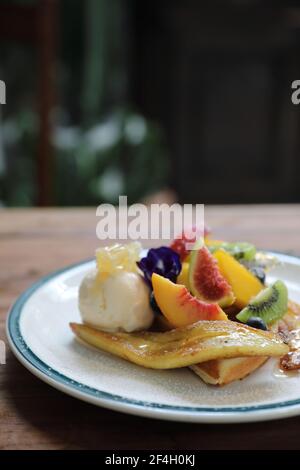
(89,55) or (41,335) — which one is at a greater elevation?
(89,55)

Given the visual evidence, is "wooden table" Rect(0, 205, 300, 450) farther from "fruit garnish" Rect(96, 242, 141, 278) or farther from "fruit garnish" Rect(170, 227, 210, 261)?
"fruit garnish" Rect(170, 227, 210, 261)

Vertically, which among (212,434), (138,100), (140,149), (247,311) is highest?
(138,100)

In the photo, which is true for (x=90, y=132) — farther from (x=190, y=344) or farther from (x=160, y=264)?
(x=190, y=344)

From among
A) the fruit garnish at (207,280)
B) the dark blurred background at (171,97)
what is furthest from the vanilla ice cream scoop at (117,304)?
the dark blurred background at (171,97)

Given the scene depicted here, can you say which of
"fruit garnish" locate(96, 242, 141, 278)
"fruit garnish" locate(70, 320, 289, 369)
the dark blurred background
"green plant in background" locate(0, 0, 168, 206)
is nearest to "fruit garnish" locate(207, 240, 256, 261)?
"fruit garnish" locate(96, 242, 141, 278)

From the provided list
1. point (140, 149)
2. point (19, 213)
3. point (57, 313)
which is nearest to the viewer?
point (57, 313)

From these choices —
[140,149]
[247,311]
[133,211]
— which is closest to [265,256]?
[247,311]

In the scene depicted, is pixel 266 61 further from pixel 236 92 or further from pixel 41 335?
pixel 41 335

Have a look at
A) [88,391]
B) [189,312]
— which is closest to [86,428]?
[88,391]

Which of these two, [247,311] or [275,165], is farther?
[275,165]
